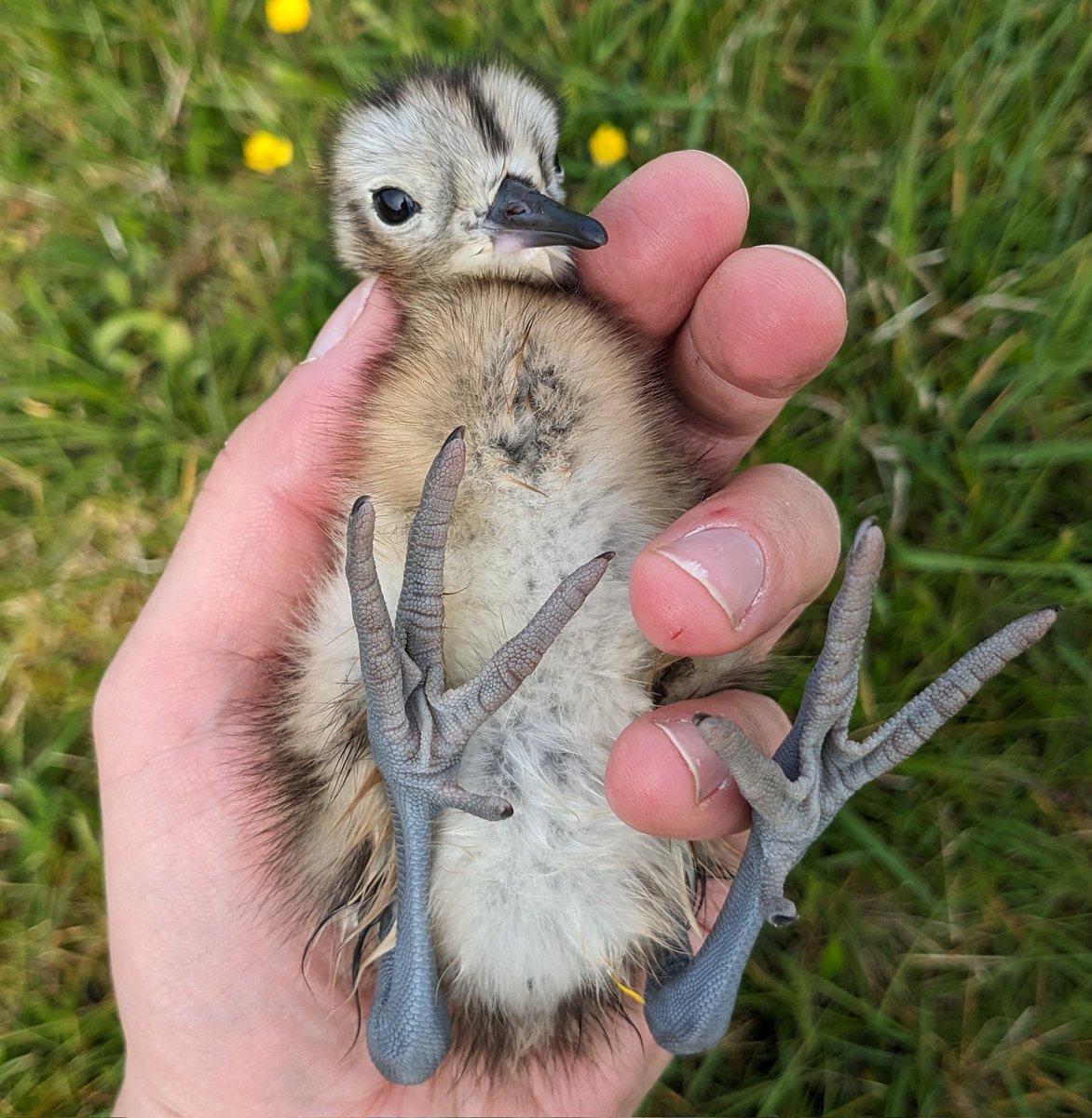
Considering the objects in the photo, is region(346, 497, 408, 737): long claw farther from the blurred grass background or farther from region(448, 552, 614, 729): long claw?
the blurred grass background

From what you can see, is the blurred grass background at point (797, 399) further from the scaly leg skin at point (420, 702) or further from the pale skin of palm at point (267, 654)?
the scaly leg skin at point (420, 702)

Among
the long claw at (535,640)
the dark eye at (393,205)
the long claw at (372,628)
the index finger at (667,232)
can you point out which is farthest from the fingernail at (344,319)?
the long claw at (535,640)

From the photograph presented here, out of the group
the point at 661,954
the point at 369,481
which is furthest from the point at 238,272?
the point at 661,954

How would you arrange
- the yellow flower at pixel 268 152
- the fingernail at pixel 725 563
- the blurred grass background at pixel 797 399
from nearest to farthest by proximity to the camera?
1. the fingernail at pixel 725 563
2. the blurred grass background at pixel 797 399
3. the yellow flower at pixel 268 152

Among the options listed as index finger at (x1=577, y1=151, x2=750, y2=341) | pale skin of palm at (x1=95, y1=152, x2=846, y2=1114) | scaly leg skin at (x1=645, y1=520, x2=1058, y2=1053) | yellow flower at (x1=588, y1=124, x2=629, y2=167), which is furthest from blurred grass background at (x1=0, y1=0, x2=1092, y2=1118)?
scaly leg skin at (x1=645, y1=520, x2=1058, y2=1053)

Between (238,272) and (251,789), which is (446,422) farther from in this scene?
(238,272)

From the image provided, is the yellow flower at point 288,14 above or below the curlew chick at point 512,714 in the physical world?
above
